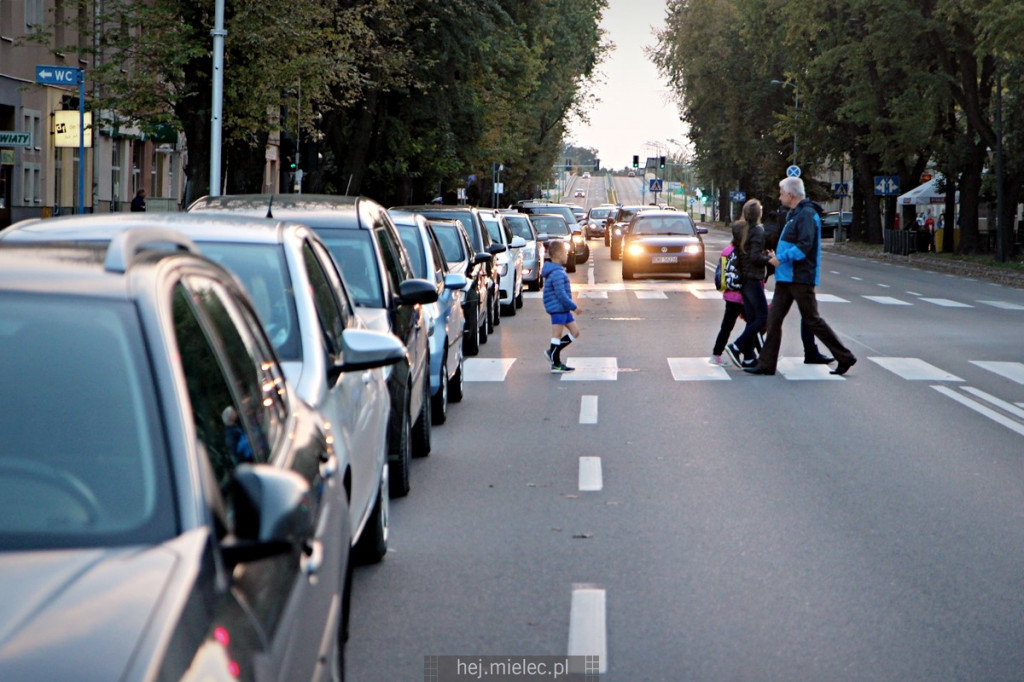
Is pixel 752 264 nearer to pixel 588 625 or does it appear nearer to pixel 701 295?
pixel 588 625

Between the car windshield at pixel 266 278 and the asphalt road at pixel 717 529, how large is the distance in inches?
45.1

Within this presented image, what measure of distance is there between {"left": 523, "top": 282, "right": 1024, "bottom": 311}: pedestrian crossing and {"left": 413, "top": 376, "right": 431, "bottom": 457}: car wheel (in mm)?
18088

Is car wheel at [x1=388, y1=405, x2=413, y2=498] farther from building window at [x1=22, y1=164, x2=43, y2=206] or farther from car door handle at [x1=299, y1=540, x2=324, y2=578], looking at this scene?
building window at [x1=22, y1=164, x2=43, y2=206]

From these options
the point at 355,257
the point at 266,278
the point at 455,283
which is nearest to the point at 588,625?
the point at 266,278

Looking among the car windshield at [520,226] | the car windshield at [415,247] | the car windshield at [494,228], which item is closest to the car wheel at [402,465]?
the car windshield at [415,247]

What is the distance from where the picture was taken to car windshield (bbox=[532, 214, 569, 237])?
40281mm

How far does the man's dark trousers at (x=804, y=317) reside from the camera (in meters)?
15.7

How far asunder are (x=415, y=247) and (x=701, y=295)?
1748cm

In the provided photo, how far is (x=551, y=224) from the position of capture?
4075 centimetres

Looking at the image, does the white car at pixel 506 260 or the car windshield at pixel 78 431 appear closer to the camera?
the car windshield at pixel 78 431

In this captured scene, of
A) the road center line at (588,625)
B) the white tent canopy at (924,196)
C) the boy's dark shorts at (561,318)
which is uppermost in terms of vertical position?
the white tent canopy at (924,196)

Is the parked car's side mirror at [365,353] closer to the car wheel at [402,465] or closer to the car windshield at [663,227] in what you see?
the car wheel at [402,465]

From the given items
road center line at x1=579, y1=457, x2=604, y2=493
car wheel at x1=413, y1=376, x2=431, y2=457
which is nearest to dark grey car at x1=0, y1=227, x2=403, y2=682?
road center line at x1=579, y1=457, x2=604, y2=493

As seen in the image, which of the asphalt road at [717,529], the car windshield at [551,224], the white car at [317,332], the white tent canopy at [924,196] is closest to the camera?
the asphalt road at [717,529]
